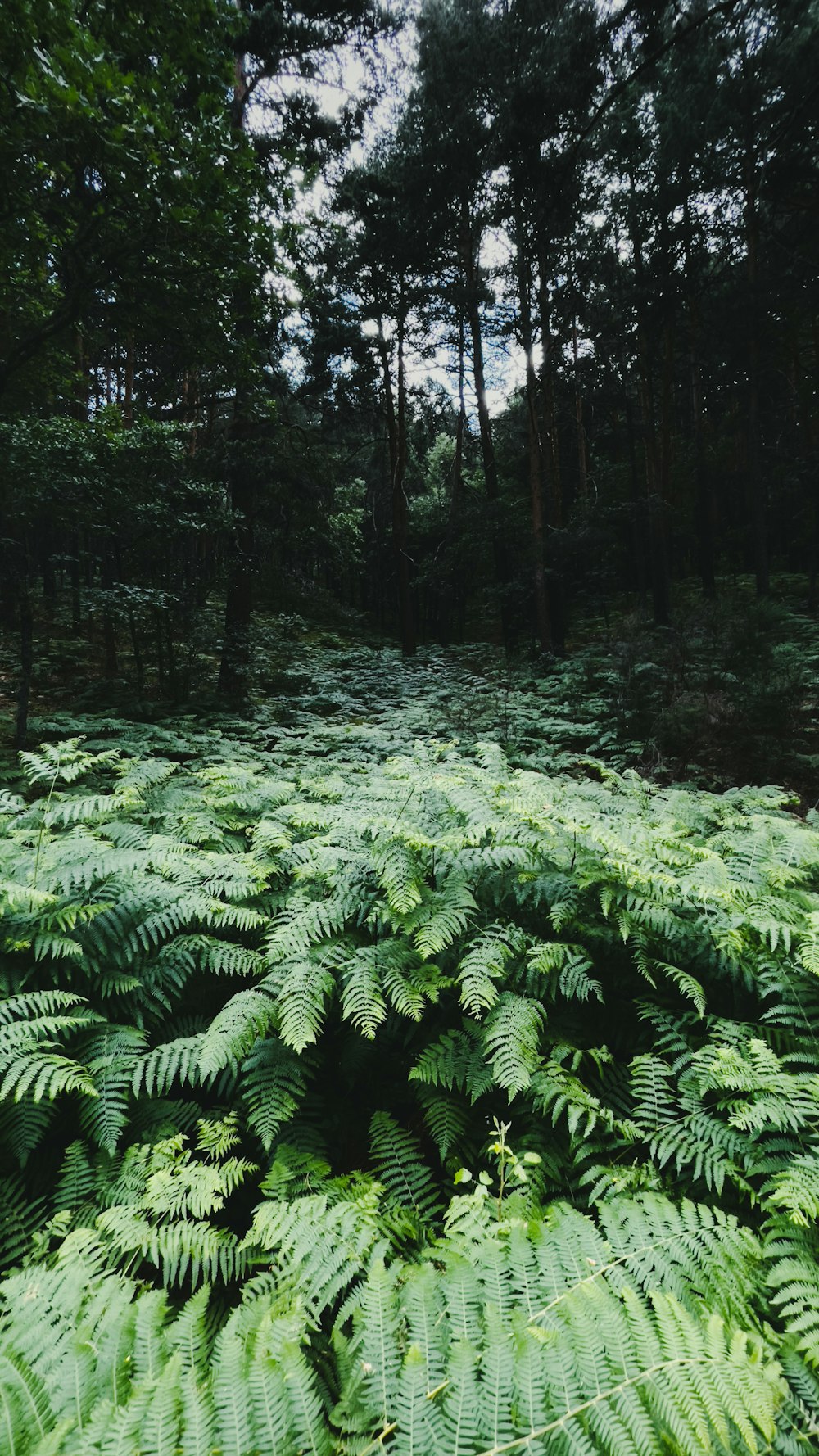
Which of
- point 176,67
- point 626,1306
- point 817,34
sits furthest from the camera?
point 817,34

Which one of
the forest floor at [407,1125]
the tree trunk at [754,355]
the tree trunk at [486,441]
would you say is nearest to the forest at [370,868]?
the forest floor at [407,1125]

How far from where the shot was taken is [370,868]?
323 cm

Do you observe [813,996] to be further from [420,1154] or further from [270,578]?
[270,578]

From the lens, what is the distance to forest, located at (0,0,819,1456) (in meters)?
1.47

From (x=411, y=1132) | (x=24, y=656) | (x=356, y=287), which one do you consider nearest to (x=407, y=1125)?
(x=411, y=1132)

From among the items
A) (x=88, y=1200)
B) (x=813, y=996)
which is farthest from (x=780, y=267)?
(x=88, y=1200)

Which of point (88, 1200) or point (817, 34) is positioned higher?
point (817, 34)

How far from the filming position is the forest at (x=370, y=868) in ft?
4.82

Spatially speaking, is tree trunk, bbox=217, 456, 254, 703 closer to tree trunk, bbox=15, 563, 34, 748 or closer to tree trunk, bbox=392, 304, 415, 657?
tree trunk, bbox=15, 563, 34, 748

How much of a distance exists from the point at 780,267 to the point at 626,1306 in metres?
18.4

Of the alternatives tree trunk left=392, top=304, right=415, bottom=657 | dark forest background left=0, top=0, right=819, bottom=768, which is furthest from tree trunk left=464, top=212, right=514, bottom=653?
tree trunk left=392, top=304, right=415, bottom=657

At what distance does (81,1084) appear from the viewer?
217 centimetres

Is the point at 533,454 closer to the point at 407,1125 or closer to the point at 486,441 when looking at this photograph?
the point at 486,441

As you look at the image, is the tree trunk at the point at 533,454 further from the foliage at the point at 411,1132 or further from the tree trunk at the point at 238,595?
the foliage at the point at 411,1132
